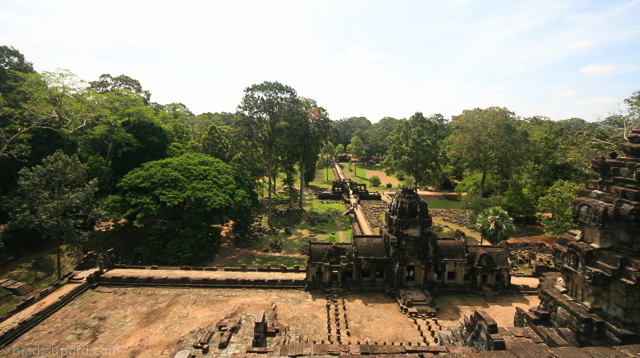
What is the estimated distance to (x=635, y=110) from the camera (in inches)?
1169

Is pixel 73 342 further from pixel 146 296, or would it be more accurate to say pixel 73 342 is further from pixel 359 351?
pixel 359 351

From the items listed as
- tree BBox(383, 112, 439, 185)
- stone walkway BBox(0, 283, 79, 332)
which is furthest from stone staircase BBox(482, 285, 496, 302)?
stone walkway BBox(0, 283, 79, 332)

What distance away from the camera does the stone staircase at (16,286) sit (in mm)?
21641

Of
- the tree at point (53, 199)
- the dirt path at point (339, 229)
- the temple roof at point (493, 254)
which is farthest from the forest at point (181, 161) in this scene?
the temple roof at point (493, 254)

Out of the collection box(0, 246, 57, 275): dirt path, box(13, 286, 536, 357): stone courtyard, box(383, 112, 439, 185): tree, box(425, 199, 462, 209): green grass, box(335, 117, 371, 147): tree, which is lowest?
box(13, 286, 536, 357): stone courtyard

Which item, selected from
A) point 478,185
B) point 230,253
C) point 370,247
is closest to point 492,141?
point 478,185

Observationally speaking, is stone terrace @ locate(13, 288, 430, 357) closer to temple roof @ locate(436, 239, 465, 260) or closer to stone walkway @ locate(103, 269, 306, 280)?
stone walkway @ locate(103, 269, 306, 280)

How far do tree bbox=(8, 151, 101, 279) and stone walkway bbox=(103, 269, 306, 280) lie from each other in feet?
13.2

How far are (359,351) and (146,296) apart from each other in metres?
14.6

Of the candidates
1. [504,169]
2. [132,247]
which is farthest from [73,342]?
[504,169]

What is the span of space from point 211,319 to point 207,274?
18.3ft

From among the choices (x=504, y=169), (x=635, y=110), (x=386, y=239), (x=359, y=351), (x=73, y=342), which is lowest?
(x=73, y=342)

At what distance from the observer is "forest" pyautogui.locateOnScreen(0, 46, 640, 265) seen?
24078 millimetres

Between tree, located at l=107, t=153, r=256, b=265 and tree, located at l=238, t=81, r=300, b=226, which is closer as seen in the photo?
tree, located at l=107, t=153, r=256, b=265
